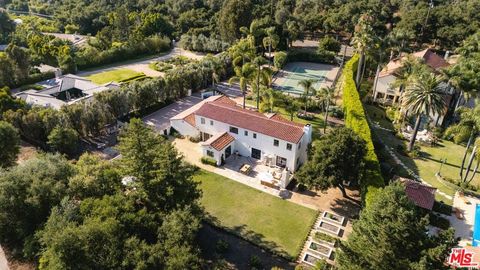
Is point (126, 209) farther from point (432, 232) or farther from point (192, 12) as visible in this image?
point (192, 12)

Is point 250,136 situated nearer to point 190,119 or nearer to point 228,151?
point 228,151

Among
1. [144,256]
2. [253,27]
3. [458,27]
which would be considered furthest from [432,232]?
[458,27]

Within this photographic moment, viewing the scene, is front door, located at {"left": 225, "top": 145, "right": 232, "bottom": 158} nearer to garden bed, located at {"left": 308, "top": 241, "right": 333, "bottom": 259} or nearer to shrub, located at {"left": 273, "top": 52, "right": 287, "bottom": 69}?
garden bed, located at {"left": 308, "top": 241, "right": 333, "bottom": 259}

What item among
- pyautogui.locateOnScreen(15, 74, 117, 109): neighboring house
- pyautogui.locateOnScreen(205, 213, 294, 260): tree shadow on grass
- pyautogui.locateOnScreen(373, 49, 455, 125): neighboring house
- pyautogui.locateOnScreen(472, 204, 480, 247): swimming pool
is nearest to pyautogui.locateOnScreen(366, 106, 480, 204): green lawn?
pyautogui.locateOnScreen(472, 204, 480, 247): swimming pool

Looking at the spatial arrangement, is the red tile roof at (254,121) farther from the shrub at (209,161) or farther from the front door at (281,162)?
the shrub at (209,161)

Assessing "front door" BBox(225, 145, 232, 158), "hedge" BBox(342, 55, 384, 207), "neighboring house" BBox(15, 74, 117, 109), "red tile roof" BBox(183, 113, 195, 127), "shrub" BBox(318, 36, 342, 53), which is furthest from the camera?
"shrub" BBox(318, 36, 342, 53)

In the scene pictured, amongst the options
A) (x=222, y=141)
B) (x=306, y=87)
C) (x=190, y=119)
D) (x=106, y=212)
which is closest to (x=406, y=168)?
(x=306, y=87)
